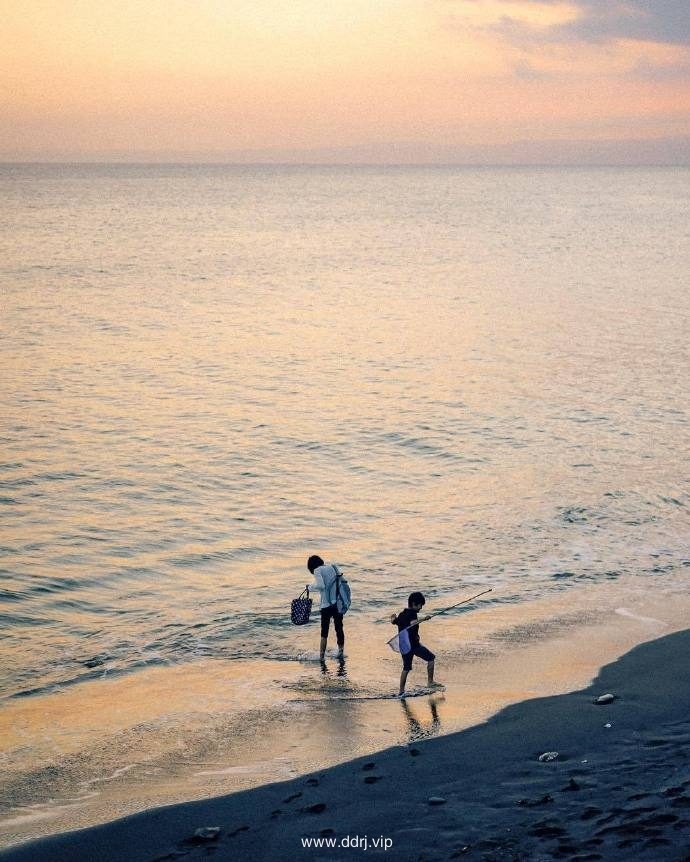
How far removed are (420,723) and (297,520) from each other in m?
10.2

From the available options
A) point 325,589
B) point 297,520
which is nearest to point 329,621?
point 325,589

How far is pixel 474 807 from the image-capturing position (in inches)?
352

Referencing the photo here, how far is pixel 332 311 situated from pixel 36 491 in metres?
35.0

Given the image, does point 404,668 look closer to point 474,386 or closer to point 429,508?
point 429,508

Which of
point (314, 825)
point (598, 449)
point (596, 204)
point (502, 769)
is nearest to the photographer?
point (314, 825)

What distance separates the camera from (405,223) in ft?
447

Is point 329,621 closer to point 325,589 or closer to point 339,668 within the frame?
point 325,589

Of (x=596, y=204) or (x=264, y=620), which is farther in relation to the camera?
(x=596, y=204)

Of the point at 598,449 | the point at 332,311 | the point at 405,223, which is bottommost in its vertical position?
the point at 598,449

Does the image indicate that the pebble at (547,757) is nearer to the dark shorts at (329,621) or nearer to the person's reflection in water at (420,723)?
the person's reflection in water at (420,723)

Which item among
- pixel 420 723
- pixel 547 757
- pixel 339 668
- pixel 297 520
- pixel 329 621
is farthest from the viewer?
pixel 297 520

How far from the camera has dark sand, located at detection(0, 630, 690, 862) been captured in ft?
26.7

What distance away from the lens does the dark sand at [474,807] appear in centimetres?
Result: 815

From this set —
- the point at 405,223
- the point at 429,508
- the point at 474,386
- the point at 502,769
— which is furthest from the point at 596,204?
the point at 502,769
